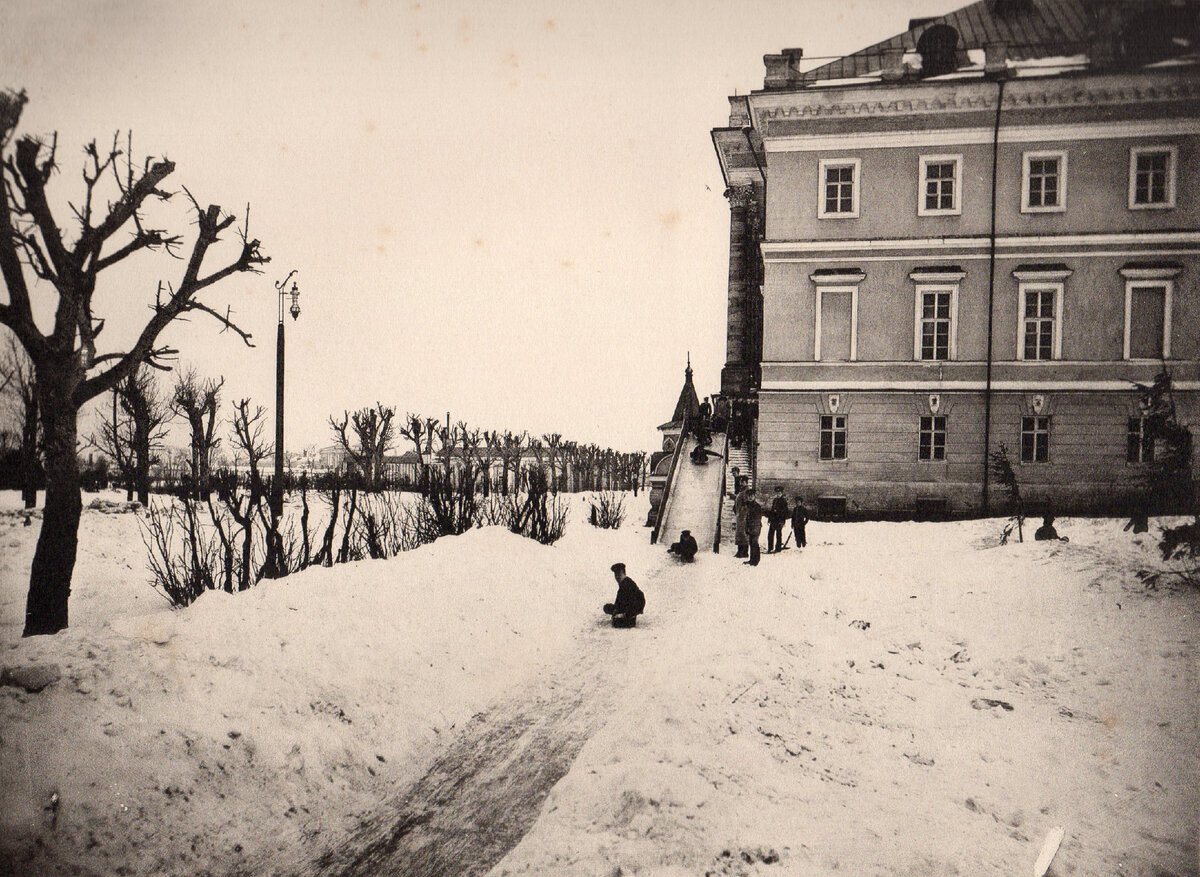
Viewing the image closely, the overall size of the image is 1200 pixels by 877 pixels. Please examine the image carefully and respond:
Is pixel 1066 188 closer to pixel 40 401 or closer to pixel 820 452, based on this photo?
pixel 40 401

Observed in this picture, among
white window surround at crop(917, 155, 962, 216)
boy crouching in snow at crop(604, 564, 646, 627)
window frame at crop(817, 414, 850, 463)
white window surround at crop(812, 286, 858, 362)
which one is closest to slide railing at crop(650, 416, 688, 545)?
window frame at crop(817, 414, 850, 463)

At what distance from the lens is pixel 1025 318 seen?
987cm

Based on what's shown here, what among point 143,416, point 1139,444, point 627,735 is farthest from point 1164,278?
point 143,416

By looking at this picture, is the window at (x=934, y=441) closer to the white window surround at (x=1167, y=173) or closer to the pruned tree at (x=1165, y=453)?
the pruned tree at (x=1165, y=453)

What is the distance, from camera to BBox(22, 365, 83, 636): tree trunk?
6207mm

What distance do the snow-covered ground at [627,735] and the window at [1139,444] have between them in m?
0.69

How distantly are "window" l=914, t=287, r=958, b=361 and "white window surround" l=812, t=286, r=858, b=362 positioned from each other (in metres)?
1.59

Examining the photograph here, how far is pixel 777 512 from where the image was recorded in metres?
14.8

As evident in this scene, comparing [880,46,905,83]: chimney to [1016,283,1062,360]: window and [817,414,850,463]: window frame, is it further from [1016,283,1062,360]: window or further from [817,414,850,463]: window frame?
[817,414,850,463]: window frame

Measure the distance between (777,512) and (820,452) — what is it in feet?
13.7

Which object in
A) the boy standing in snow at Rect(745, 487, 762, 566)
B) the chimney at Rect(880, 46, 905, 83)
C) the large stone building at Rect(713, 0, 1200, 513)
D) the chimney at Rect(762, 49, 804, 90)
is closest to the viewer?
the large stone building at Rect(713, 0, 1200, 513)

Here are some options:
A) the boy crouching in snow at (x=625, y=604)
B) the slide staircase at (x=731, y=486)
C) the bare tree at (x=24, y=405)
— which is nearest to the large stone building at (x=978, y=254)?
the slide staircase at (x=731, y=486)

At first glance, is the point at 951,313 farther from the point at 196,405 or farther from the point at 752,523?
the point at 196,405

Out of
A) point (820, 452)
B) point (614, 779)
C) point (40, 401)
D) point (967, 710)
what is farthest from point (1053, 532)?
point (40, 401)
